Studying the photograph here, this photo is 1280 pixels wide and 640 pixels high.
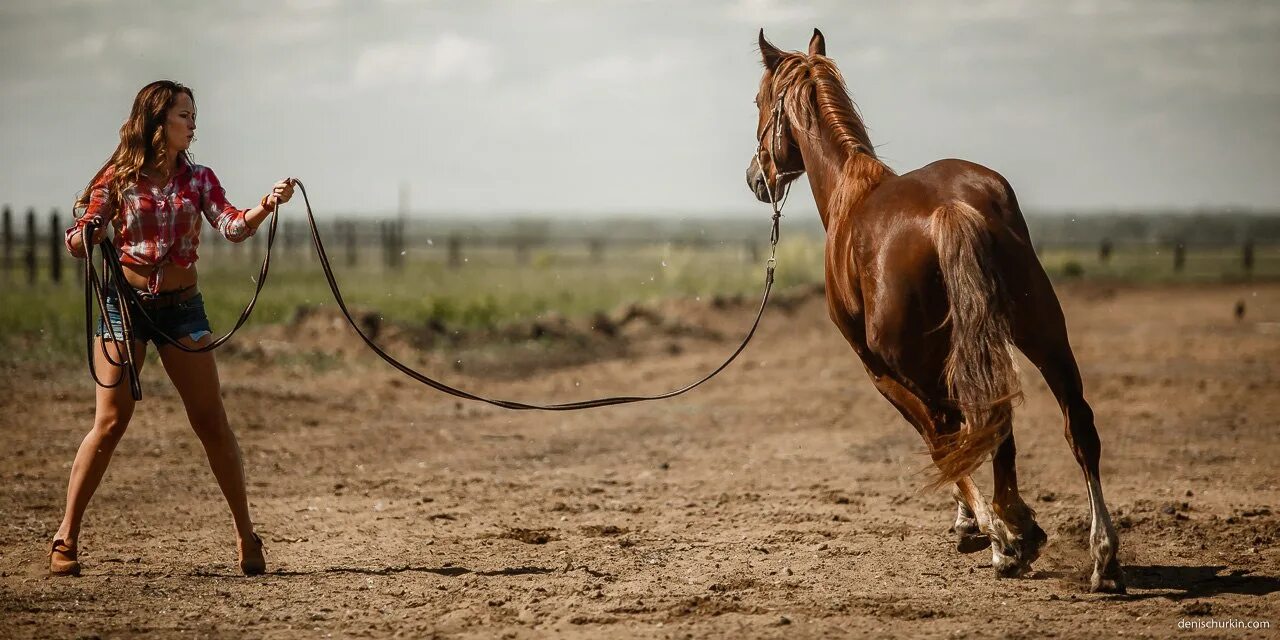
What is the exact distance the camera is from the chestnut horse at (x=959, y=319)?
4926 mm

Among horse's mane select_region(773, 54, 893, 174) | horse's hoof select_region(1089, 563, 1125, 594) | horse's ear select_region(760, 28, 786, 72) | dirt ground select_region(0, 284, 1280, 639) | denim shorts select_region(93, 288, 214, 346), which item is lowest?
dirt ground select_region(0, 284, 1280, 639)

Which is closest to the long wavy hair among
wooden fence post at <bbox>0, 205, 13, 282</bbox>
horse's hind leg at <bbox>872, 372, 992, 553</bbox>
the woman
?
the woman

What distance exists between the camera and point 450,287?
2655 cm

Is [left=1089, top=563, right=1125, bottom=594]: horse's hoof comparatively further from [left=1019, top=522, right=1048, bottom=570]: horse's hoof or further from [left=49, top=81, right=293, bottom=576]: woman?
Result: [left=49, top=81, right=293, bottom=576]: woman

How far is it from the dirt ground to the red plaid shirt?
1.50 metres

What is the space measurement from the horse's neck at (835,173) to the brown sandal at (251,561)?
3.25 meters

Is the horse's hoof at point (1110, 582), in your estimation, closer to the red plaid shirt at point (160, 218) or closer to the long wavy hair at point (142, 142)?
the red plaid shirt at point (160, 218)

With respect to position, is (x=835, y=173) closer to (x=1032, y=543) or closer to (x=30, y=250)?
(x=1032, y=543)

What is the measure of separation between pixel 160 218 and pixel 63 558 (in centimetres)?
165

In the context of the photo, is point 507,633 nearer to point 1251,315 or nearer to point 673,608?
point 673,608

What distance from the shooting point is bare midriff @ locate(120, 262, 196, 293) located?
5164 millimetres

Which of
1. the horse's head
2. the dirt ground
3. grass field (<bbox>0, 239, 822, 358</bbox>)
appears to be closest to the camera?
the dirt ground

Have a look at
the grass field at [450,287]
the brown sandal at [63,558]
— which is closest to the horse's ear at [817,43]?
the brown sandal at [63,558]

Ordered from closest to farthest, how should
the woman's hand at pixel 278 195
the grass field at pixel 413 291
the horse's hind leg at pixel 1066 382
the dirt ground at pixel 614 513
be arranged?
the dirt ground at pixel 614 513, the horse's hind leg at pixel 1066 382, the woman's hand at pixel 278 195, the grass field at pixel 413 291
